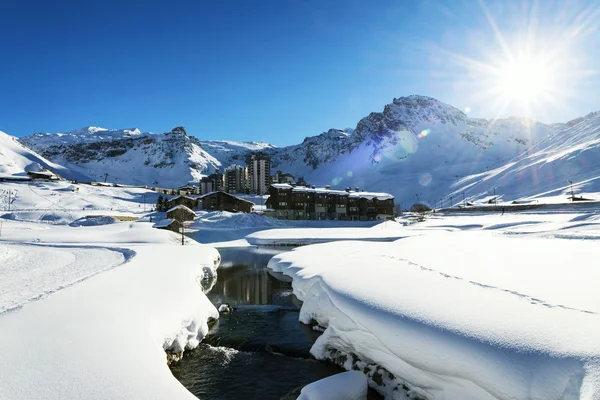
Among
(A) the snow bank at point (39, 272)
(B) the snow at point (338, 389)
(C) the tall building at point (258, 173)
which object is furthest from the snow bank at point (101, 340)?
(C) the tall building at point (258, 173)

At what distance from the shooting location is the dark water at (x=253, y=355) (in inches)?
401

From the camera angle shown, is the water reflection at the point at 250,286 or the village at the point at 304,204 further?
the village at the point at 304,204

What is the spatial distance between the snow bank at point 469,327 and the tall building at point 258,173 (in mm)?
141682

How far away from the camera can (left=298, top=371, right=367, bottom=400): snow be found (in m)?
8.54

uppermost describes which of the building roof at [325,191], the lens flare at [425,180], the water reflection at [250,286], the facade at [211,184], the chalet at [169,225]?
the lens flare at [425,180]

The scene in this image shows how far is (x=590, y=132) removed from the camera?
18700 centimetres

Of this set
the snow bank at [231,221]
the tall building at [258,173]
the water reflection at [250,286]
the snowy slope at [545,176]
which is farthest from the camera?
the tall building at [258,173]

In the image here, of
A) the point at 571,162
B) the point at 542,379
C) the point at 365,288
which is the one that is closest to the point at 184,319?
the point at 365,288

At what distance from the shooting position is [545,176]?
459ft

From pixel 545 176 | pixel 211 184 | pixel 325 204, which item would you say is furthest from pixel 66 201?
pixel 545 176

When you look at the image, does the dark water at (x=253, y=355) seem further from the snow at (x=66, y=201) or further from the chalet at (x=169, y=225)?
the snow at (x=66, y=201)

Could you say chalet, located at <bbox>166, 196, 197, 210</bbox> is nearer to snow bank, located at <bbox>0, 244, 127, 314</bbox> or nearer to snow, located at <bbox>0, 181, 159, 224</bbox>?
snow, located at <bbox>0, 181, 159, 224</bbox>

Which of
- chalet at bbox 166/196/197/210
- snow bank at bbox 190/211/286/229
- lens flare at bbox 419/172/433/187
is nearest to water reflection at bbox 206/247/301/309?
snow bank at bbox 190/211/286/229

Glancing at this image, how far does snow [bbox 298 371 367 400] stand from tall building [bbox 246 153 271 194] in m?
147
